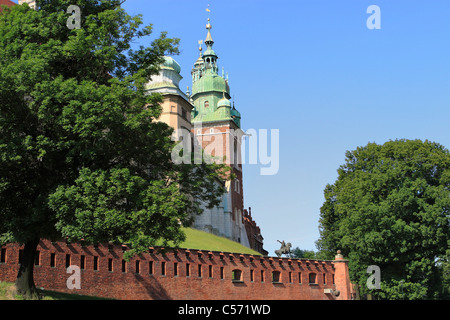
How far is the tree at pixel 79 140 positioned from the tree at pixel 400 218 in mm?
25577

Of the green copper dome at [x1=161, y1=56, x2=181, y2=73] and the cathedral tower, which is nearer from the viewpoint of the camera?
the green copper dome at [x1=161, y1=56, x2=181, y2=73]

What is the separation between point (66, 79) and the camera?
25516mm

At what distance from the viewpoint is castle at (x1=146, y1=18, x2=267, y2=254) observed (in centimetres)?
7162

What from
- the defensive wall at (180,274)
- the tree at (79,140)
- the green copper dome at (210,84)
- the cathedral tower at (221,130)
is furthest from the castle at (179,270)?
the green copper dome at (210,84)

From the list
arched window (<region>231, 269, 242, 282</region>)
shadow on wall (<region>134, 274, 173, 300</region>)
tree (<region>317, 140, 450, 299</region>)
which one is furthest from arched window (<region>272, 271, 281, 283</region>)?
shadow on wall (<region>134, 274, 173, 300</region>)

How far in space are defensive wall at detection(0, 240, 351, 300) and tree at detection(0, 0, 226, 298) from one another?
3.58 meters

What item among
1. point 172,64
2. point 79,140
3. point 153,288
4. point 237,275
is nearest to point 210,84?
point 172,64

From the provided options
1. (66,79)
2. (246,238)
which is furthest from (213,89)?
(66,79)

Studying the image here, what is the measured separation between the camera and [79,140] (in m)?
23.7

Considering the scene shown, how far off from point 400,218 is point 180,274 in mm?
18841

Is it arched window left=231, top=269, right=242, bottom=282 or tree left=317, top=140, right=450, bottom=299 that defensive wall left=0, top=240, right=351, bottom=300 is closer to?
arched window left=231, top=269, right=242, bottom=282
